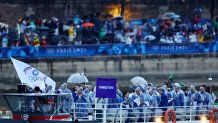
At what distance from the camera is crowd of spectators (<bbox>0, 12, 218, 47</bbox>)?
53188 millimetres

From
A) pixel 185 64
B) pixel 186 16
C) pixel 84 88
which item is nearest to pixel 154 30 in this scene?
pixel 185 64

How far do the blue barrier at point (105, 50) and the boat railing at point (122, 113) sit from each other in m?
17.5

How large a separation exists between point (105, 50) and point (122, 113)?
19321mm

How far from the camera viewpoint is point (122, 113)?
3372 cm

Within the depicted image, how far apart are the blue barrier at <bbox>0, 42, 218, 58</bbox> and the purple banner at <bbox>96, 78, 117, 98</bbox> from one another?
59.2ft

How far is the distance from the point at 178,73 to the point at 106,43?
351 centimetres

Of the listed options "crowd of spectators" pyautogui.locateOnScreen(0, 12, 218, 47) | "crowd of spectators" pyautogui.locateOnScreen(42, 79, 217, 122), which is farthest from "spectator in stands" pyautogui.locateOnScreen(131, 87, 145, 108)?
"crowd of spectators" pyautogui.locateOnScreen(0, 12, 218, 47)

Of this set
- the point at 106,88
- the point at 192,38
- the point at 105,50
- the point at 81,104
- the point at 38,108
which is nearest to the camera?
the point at 38,108

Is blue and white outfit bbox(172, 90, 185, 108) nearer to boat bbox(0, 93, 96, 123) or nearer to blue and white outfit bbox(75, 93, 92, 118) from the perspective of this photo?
blue and white outfit bbox(75, 93, 92, 118)

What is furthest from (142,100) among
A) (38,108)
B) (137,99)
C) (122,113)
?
(38,108)

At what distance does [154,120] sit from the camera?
113 feet

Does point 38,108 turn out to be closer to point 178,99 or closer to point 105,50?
point 178,99

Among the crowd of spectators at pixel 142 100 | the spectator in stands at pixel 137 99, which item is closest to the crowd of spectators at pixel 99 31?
the crowd of spectators at pixel 142 100

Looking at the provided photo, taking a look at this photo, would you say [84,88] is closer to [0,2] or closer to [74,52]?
[74,52]
